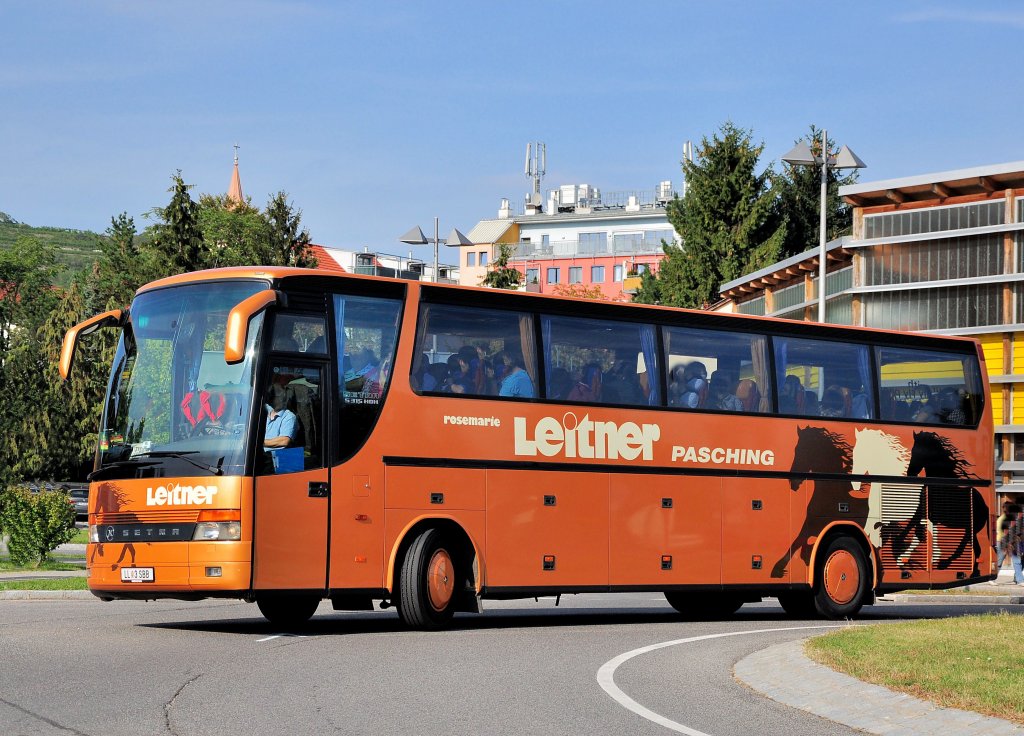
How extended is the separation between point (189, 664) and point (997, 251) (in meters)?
36.6

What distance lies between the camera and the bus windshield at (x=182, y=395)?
51.1 ft

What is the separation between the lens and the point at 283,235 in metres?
66.5

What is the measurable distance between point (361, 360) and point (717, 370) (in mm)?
5274

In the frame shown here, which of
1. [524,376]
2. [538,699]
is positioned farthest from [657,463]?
[538,699]

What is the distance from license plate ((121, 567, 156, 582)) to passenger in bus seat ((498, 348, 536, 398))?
4395mm

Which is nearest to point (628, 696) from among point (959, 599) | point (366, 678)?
point (366, 678)

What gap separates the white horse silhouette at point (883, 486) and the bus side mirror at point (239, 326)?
358 inches

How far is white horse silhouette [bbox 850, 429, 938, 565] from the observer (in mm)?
21078

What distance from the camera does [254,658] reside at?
13570mm

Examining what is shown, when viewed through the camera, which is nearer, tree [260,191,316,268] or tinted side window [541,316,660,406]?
tinted side window [541,316,660,406]

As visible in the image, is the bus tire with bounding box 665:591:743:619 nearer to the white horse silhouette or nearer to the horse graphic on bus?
the horse graphic on bus

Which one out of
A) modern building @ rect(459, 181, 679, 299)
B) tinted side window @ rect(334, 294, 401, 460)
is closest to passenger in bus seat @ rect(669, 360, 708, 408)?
tinted side window @ rect(334, 294, 401, 460)

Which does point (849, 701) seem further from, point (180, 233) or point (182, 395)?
point (180, 233)

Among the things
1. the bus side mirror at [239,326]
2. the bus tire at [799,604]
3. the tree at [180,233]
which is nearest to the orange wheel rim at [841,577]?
the bus tire at [799,604]
